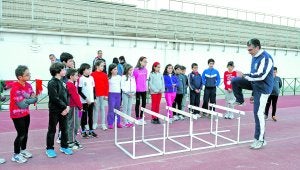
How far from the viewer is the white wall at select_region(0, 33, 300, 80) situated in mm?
12570

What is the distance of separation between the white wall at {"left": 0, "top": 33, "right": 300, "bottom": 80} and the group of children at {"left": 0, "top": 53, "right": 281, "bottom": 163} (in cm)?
634

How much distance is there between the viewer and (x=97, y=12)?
680 inches

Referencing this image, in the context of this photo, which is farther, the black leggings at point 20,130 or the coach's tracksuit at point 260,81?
the coach's tracksuit at point 260,81

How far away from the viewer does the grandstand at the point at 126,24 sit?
1412 cm

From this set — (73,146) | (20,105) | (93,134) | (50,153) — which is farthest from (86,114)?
(20,105)

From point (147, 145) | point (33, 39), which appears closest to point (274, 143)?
point (147, 145)

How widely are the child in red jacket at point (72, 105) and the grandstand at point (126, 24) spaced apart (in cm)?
804

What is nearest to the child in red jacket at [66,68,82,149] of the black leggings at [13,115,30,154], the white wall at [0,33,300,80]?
the black leggings at [13,115,30,154]

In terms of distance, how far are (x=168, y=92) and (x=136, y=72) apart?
1261 mm

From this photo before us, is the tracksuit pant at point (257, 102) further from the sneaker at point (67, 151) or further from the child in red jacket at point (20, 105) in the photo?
the child in red jacket at point (20, 105)

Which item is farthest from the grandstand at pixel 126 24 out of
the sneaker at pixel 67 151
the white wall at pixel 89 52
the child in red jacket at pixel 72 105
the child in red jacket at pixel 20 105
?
the sneaker at pixel 67 151

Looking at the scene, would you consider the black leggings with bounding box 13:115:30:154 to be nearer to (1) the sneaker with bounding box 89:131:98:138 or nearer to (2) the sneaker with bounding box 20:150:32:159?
(2) the sneaker with bounding box 20:150:32:159

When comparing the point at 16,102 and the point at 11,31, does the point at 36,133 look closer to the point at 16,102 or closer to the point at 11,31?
the point at 16,102

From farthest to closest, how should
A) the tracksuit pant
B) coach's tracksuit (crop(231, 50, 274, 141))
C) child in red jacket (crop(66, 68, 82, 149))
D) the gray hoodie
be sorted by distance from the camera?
the gray hoodie < the tracksuit pant < coach's tracksuit (crop(231, 50, 274, 141)) < child in red jacket (crop(66, 68, 82, 149))
